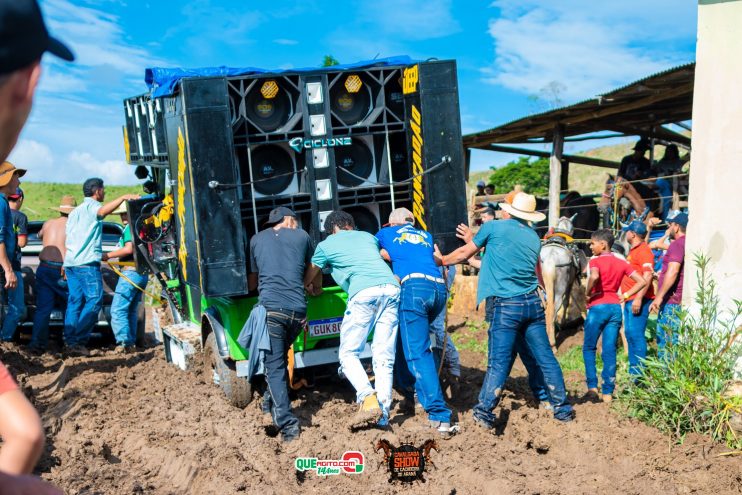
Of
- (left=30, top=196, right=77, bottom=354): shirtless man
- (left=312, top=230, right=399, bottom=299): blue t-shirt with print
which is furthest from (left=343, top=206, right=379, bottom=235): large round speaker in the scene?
(left=30, top=196, right=77, bottom=354): shirtless man

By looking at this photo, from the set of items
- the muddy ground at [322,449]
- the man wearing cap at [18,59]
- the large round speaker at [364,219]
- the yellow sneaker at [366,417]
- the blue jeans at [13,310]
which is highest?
the man wearing cap at [18,59]

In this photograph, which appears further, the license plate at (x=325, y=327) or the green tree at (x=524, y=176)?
the green tree at (x=524, y=176)

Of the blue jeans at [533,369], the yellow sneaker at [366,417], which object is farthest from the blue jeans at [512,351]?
the yellow sneaker at [366,417]

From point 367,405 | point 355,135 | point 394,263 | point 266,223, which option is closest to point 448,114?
point 355,135

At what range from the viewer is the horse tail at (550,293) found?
10.7 m

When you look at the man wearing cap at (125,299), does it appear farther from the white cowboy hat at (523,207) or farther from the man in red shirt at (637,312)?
the man in red shirt at (637,312)

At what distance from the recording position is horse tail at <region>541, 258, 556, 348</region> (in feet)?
35.2

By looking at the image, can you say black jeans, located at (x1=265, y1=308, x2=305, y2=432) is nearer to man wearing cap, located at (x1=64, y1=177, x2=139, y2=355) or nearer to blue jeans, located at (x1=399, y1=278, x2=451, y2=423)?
blue jeans, located at (x1=399, y1=278, x2=451, y2=423)

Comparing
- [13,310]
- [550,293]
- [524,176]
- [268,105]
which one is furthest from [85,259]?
[524,176]

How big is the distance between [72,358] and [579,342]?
6.86 metres

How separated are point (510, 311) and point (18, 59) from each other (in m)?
5.93

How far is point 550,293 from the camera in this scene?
1090 centimetres

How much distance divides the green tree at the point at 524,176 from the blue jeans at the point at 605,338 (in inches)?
967

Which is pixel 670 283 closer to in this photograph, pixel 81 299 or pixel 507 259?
pixel 507 259
